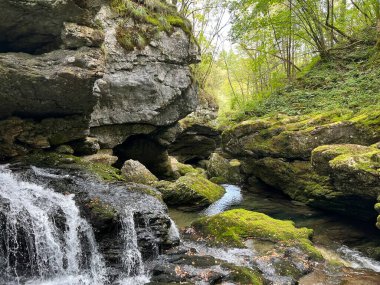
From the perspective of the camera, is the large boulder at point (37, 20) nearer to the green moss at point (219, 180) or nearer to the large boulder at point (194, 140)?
the green moss at point (219, 180)

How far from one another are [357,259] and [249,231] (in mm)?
3140

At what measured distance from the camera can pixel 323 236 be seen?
11.7 meters

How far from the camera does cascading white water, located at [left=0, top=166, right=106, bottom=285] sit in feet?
25.2

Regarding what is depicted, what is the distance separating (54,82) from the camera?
10492mm

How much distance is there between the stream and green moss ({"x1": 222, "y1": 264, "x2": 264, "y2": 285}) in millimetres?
390

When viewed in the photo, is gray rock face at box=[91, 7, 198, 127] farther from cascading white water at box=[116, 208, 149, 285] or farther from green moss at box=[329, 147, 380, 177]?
green moss at box=[329, 147, 380, 177]

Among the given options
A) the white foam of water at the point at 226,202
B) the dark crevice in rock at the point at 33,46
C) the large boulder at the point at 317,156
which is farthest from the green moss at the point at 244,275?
the dark crevice in rock at the point at 33,46

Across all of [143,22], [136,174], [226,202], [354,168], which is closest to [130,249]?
[354,168]

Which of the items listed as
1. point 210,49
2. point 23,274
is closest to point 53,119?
point 23,274

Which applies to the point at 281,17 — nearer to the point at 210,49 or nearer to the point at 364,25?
the point at 364,25

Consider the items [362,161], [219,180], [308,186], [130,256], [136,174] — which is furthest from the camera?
[219,180]

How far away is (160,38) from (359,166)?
38.4 feet

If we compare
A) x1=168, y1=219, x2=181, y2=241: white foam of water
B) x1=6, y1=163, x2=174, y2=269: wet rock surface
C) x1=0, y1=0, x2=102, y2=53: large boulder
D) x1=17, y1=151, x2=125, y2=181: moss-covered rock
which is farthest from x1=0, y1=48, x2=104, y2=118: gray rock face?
x1=168, y1=219, x2=181, y2=241: white foam of water

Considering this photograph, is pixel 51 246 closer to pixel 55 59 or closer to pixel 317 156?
pixel 55 59
